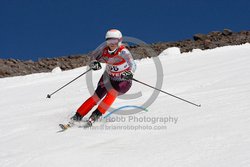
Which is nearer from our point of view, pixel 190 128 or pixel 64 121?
pixel 190 128

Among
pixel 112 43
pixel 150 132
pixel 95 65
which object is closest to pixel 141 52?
pixel 95 65

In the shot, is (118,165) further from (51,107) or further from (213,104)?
(51,107)

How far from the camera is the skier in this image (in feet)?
21.4

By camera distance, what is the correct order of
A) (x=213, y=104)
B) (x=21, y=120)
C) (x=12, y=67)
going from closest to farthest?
(x=213, y=104)
(x=21, y=120)
(x=12, y=67)

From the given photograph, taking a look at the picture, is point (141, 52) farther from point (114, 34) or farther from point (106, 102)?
point (106, 102)

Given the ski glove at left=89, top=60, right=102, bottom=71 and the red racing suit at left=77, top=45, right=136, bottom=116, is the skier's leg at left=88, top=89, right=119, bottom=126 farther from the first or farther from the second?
the ski glove at left=89, top=60, right=102, bottom=71

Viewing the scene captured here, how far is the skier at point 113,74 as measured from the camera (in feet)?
21.4

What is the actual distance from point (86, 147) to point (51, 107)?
387cm

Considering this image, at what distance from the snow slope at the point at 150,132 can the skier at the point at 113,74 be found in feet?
1.35

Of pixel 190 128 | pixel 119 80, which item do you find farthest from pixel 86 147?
pixel 119 80

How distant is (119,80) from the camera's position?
6.70 metres

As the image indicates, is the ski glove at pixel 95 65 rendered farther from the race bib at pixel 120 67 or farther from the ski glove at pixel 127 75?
the ski glove at pixel 127 75

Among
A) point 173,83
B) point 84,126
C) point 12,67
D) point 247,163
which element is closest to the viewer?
point 247,163

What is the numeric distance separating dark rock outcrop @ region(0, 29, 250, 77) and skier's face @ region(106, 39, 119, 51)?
55.3ft
